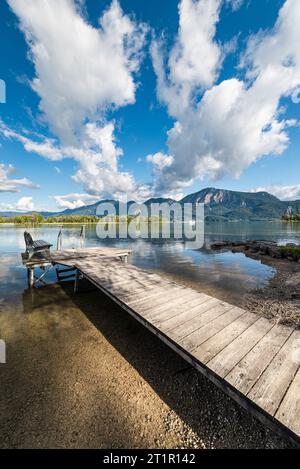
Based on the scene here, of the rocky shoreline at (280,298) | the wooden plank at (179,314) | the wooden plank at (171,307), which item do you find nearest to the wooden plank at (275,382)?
the wooden plank at (179,314)

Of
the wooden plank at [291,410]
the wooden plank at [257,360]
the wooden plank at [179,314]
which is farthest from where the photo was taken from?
the wooden plank at [179,314]

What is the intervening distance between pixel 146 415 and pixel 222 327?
2.10 m

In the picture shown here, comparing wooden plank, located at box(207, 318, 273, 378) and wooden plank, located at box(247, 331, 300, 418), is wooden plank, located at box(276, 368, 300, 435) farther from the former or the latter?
wooden plank, located at box(207, 318, 273, 378)

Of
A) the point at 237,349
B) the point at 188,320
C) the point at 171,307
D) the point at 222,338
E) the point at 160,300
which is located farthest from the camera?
the point at 160,300

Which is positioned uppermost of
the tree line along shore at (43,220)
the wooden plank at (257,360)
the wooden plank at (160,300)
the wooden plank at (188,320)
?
the tree line along shore at (43,220)

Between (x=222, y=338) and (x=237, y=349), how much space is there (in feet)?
1.12

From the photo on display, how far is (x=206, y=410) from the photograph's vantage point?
3170mm

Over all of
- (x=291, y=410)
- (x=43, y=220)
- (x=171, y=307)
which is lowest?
(x=291, y=410)

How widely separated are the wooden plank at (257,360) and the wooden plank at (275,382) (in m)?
0.06

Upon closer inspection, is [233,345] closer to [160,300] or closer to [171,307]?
[171,307]

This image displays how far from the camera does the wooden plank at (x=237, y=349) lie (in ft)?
9.56

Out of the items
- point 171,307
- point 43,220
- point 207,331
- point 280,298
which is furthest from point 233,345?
point 43,220

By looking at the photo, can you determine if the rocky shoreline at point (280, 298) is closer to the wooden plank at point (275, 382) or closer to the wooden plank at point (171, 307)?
the wooden plank at point (171, 307)

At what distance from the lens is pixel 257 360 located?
3.06m
